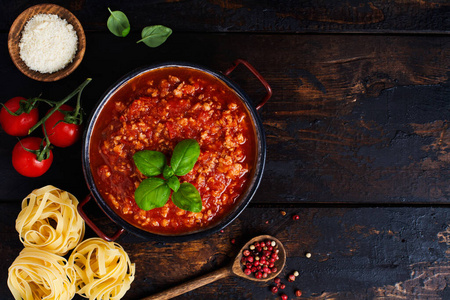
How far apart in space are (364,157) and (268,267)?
1.01 meters

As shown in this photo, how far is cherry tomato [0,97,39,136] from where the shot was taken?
90.7 inches

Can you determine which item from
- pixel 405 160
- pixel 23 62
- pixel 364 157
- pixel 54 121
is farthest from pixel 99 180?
pixel 405 160

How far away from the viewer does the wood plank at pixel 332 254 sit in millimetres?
2600

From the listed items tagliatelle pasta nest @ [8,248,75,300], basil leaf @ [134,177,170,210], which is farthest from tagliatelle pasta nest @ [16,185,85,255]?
basil leaf @ [134,177,170,210]

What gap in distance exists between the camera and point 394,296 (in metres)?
2.68

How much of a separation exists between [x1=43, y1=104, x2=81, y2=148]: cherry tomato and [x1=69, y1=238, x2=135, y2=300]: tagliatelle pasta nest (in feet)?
2.11

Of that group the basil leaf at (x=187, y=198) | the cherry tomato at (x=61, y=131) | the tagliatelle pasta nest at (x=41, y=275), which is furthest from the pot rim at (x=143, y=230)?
the tagliatelle pasta nest at (x=41, y=275)

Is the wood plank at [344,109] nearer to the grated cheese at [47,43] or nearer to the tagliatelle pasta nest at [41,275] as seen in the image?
the grated cheese at [47,43]

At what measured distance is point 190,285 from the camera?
8.33 ft

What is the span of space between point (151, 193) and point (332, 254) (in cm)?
140

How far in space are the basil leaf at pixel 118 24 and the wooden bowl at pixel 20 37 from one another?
0.61 feet

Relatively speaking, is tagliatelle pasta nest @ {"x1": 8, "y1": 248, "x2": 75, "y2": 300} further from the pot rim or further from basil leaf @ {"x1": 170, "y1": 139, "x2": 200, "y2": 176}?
basil leaf @ {"x1": 170, "y1": 139, "x2": 200, "y2": 176}

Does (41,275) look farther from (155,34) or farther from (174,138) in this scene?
(155,34)

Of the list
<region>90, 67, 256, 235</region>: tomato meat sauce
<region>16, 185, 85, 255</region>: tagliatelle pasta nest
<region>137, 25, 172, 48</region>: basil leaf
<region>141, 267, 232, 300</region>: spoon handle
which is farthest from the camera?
<region>141, 267, 232, 300</region>: spoon handle
